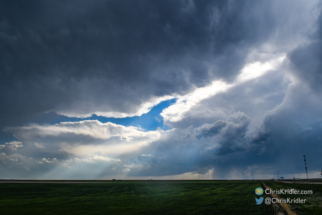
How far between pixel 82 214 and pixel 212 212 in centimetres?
2203

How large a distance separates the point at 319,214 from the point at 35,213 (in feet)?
150

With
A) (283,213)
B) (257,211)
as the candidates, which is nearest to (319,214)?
(283,213)

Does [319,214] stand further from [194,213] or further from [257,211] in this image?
[194,213]

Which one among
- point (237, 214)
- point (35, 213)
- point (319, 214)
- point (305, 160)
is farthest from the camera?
point (305, 160)

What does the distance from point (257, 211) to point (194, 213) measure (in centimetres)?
1051

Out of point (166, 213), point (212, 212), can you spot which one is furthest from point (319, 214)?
point (166, 213)

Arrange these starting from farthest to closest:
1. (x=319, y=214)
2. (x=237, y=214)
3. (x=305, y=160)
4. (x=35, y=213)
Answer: (x=305, y=160) < (x=35, y=213) < (x=237, y=214) < (x=319, y=214)

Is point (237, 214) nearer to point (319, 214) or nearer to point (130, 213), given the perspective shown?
point (319, 214)

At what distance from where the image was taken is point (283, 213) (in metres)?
30.6

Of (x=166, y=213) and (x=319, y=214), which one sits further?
(x=166, y=213)

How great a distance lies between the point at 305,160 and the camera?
195 m

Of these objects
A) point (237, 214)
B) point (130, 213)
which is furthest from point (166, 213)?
point (237, 214)

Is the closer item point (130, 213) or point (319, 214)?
point (319, 214)

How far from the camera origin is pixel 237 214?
30.5 metres
